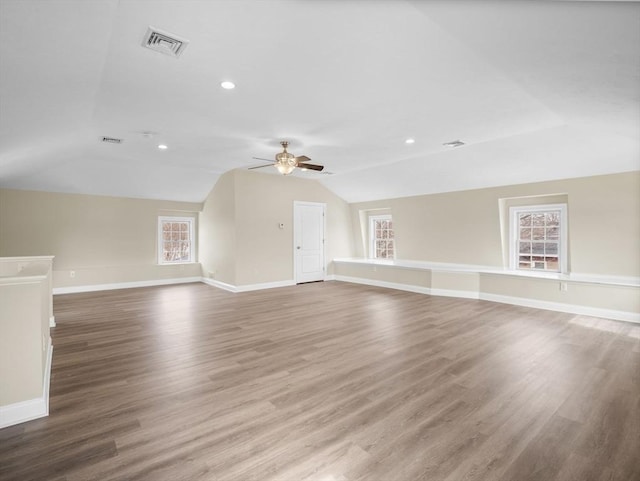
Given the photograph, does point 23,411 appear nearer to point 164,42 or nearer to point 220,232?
point 164,42

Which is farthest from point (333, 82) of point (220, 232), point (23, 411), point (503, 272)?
point (220, 232)

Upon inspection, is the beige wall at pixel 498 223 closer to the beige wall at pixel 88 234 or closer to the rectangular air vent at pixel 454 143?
the rectangular air vent at pixel 454 143

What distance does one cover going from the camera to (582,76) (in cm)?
231

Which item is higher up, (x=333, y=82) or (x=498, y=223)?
(x=333, y=82)

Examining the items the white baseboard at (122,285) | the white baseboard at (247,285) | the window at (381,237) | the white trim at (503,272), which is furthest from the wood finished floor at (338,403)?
the window at (381,237)

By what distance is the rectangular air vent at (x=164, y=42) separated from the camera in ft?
7.06

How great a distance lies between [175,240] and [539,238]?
8420 mm

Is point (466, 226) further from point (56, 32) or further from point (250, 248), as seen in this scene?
point (56, 32)

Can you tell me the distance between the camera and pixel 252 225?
23.3 ft

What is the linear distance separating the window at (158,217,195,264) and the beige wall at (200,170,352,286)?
2.05 feet

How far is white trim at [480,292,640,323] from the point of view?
459 cm

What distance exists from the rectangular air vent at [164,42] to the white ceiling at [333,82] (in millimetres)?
50

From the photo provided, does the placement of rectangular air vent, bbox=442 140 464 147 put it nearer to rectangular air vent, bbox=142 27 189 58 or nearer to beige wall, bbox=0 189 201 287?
rectangular air vent, bbox=142 27 189 58

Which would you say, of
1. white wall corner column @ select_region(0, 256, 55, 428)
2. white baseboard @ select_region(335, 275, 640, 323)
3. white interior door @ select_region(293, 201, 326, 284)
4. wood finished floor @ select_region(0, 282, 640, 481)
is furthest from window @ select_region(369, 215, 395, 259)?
white wall corner column @ select_region(0, 256, 55, 428)
